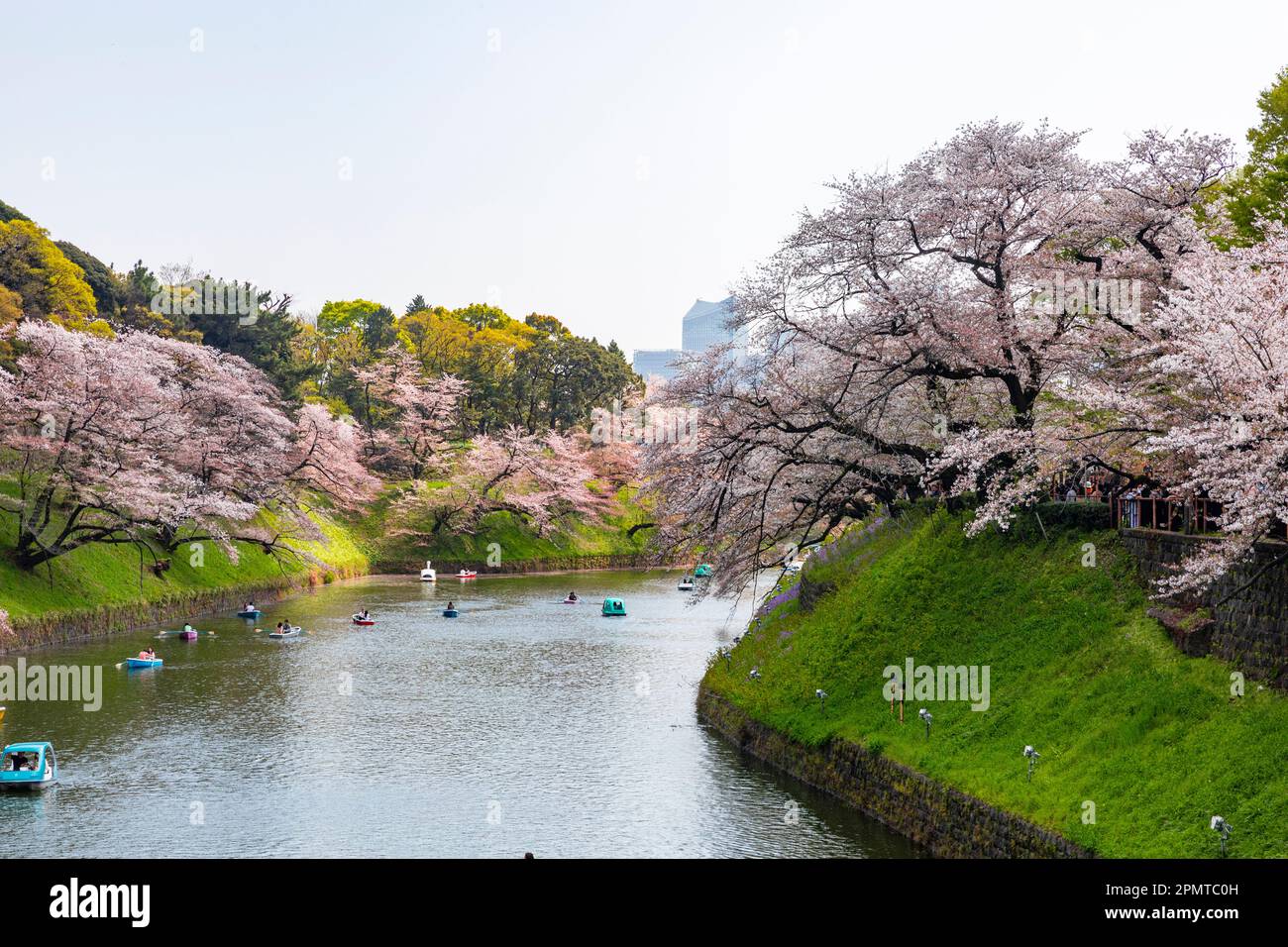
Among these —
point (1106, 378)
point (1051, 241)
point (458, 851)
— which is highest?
point (1051, 241)

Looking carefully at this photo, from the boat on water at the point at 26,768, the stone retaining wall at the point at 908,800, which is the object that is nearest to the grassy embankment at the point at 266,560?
the boat on water at the point at 26,768

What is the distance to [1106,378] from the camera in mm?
27922

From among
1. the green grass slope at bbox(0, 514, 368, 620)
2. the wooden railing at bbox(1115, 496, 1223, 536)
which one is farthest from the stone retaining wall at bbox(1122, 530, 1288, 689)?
the green grass slope at bbox(0, 514, 368, 620)

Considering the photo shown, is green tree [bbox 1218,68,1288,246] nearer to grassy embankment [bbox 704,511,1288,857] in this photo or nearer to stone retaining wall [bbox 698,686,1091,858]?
grassy embankment [bbox 704,511,1288,857]

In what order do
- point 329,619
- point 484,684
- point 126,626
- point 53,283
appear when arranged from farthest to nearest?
point 53,283
point 329,619
point 126,626
point 484,684

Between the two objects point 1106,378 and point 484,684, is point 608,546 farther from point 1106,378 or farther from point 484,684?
point 1106,378

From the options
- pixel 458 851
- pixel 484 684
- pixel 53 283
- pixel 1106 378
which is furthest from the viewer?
pixel 53 283

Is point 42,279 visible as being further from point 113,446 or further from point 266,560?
point 113,446

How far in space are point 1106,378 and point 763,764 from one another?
12551 mm

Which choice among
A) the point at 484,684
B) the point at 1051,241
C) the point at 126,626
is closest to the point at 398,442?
the point at 126,626

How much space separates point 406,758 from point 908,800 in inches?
538

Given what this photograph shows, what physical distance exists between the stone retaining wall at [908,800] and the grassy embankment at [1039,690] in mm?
254

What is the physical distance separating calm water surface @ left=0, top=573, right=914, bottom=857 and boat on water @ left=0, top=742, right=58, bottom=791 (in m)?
0.55

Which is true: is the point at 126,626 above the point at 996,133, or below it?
below
